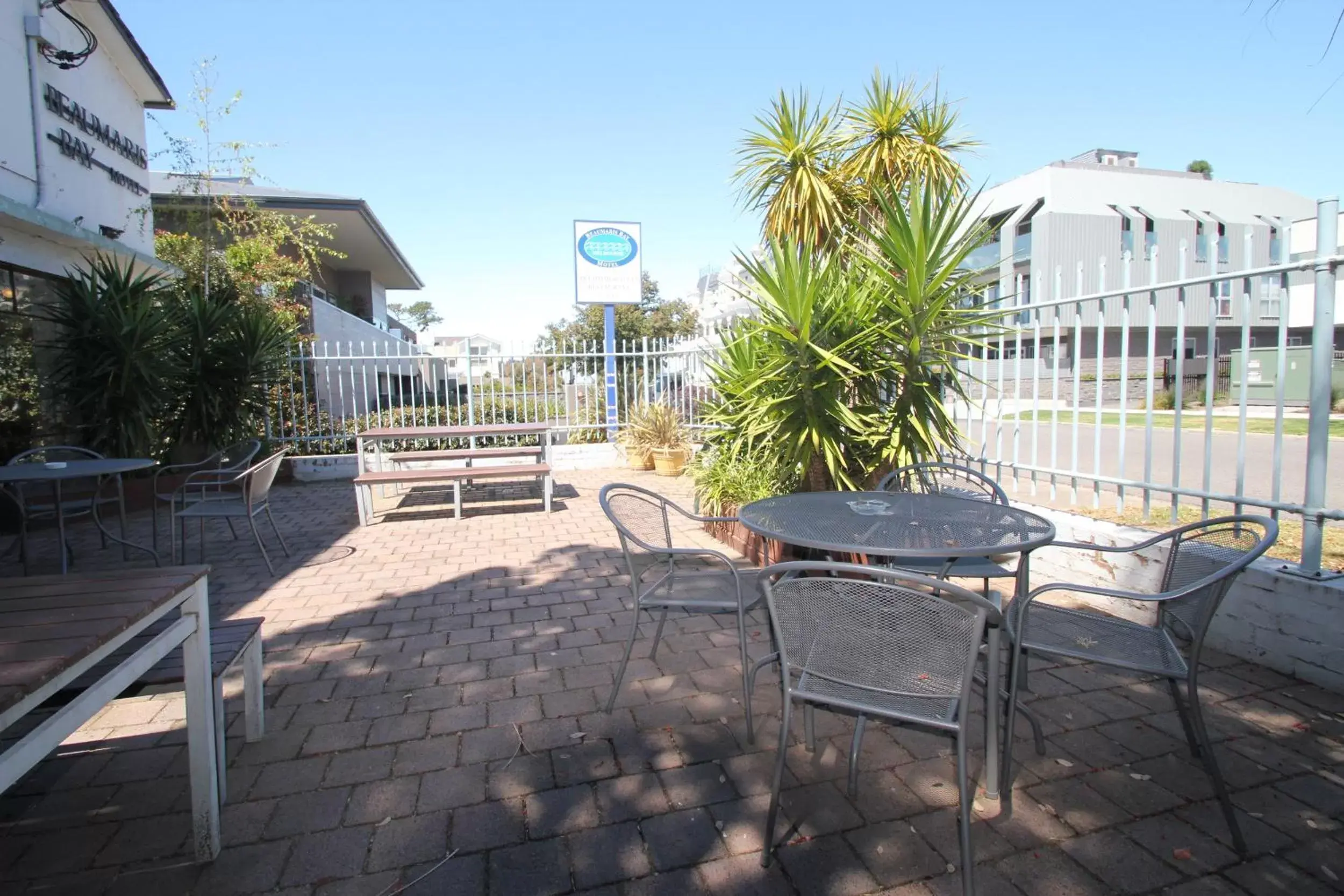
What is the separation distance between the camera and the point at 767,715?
2.64 metres

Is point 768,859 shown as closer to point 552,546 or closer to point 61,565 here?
point 552,546

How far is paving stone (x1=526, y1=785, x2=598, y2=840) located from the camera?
2.00 meters

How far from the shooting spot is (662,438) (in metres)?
9.20

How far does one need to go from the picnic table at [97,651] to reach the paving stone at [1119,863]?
2353 millimetres

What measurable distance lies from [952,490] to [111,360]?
7.36 metres

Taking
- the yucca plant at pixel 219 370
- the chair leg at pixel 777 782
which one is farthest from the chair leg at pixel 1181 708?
the yucca plant at pixel 219 370

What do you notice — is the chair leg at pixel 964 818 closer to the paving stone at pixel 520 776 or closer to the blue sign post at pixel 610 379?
the paving stone at pixel 520 776

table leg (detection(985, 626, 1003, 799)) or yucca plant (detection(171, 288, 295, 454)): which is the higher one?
yucca plant (detection(171, 288, 295, 454))

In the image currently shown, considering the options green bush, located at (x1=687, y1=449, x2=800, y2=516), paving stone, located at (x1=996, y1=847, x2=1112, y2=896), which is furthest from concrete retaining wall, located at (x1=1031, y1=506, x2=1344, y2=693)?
green bush, located at (x1=687, y1=449, x2=800, y2=516)

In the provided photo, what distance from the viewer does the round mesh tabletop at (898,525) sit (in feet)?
6.92

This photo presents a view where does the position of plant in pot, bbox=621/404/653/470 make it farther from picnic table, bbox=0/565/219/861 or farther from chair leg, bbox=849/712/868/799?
picnic table, bbox=0/565/219/861

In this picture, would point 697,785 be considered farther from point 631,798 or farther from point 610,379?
point 610,379

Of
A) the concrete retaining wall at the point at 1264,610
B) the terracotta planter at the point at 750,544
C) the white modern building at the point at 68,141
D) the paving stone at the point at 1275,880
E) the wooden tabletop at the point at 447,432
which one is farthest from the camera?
the wooden tabletop at the point at 447,432

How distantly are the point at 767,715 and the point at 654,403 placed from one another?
7.13 m
